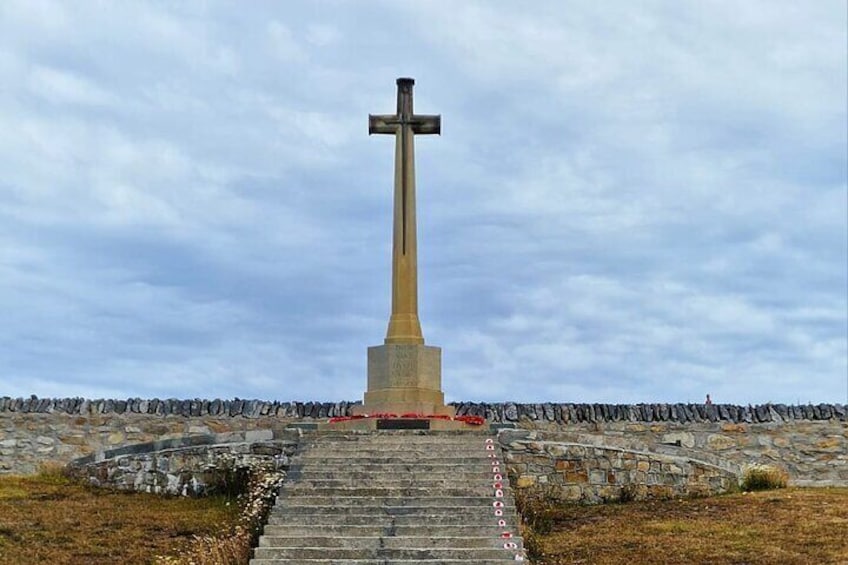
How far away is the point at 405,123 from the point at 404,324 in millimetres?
3146

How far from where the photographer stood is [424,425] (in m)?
15.4

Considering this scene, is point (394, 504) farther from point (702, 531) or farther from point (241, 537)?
point (702, 531)

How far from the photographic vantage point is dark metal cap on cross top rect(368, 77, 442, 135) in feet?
57.5

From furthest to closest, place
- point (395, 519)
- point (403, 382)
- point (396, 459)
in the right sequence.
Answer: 1. point (403, 382)
2. point (396, 459)
3. point (395, 519)

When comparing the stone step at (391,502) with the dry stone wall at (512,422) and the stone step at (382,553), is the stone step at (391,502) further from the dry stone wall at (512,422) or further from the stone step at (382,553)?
the dry stone wall at (512,422)

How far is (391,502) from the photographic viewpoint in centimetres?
1193

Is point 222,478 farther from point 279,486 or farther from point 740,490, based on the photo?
point 740,490

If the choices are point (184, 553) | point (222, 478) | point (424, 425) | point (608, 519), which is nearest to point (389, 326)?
point (424, 425)

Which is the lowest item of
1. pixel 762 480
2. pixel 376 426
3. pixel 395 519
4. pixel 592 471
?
pixel 395 519

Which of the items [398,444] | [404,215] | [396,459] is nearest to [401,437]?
[398,444]

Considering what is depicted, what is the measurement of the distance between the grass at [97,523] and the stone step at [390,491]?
30.5 inches

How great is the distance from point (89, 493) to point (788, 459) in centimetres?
1112

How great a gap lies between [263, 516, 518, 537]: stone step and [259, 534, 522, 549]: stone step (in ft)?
0.46

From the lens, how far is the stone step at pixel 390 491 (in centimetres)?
1211
